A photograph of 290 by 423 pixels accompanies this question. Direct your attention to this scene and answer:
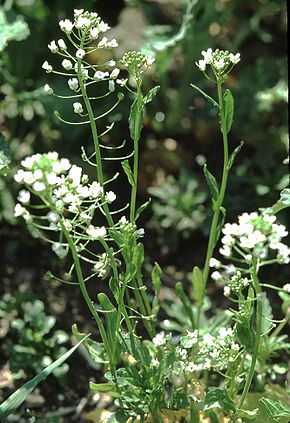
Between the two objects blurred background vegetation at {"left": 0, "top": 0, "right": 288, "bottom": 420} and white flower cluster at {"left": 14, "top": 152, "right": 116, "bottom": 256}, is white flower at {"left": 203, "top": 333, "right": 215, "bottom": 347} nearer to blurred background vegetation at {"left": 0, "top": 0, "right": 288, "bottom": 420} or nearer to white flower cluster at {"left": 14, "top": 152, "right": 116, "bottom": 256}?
white flower cluster at {"left": 14, "top": 152, "right": 116, "bottom": 256}

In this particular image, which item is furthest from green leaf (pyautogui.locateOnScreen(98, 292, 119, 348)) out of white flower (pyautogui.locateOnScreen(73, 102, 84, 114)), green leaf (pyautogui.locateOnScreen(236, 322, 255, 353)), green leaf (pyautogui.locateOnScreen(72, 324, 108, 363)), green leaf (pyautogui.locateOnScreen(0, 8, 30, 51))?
green leaf (pyautogui.locateOnScreen(0, 8, 30, 51))

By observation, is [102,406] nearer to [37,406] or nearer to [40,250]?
[37,406]

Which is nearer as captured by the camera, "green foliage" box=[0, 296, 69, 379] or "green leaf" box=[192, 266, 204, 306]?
"green leaf" box=[192, 266, 204, 306]

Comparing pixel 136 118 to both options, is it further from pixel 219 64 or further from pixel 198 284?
pixel 198 284

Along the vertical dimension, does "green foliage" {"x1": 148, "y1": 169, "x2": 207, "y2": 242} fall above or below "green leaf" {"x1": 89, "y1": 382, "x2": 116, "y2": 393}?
below

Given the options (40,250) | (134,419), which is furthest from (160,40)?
(134,419)

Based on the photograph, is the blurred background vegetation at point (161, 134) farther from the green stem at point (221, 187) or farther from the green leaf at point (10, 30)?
the green stem at point (221, 187)

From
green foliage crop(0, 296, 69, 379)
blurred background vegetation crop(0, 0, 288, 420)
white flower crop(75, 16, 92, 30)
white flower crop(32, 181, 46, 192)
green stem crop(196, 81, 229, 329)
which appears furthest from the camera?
blurred background vegetation crop(0, 0, 288, 420)

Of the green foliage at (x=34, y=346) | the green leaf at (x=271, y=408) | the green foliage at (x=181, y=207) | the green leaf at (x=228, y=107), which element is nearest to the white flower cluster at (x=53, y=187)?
the green leaf at (x=228, y=107)
